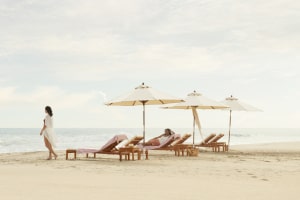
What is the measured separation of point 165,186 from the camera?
6.25 m

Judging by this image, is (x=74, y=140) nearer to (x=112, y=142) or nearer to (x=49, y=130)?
(x=49, y=130)

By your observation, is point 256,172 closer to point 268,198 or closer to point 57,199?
point 268,198

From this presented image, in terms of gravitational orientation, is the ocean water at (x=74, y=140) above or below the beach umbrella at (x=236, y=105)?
below

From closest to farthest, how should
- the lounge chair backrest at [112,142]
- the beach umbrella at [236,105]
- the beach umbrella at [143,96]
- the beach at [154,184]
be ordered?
the beach at [154,184] < the lounge chair backrest at [112,142] < the beach umbrella at [143,96] < the beach umbrella at [236,105]

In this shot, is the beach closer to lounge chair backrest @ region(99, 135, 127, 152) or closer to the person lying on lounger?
lounge chair backrest @ region(99, 135, 127, 152)

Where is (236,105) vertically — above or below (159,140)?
above

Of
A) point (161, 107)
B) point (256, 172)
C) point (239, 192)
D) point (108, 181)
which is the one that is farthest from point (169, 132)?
point (239, 192)

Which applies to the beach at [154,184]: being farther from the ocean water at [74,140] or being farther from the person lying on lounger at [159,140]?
the ocean water at [74,140]

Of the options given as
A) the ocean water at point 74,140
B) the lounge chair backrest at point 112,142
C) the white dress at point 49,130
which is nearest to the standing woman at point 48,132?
the white dress at point 49,130

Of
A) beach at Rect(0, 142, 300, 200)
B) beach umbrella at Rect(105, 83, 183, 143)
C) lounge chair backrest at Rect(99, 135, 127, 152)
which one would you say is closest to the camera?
beach at Rect(0, 142, 300, 200)

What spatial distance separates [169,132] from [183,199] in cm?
875

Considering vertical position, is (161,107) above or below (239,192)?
above

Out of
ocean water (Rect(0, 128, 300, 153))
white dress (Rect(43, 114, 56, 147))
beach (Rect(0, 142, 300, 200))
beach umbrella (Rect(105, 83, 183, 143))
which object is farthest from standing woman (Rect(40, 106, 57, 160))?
ocean water (Rect(0, 128, 300, 153))

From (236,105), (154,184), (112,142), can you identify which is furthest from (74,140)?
(154,184)
